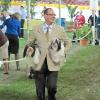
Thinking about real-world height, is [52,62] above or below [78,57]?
above

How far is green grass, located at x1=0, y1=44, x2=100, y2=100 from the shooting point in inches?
420

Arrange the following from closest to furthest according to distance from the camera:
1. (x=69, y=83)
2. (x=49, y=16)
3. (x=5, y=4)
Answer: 1. (x=49, y=16)
2. (x=69, y=83)
3. (x=5, y=4)

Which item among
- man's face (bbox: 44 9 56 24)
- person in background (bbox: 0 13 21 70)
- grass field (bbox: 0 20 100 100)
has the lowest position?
grass field (bbox: 0 20 100 100)

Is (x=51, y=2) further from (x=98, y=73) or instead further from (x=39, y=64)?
(x=39, y=64)

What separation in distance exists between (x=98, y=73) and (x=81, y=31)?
12156 mm

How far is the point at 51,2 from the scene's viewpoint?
47.0m

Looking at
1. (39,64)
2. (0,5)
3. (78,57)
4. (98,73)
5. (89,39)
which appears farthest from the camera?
(0,5)

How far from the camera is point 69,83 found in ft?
41.2

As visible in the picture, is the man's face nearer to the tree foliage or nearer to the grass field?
the grass field

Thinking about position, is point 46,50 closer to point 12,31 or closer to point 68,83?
point 68,83

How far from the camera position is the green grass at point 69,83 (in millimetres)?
10656

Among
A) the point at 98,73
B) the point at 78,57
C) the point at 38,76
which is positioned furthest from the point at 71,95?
the point at 78,57

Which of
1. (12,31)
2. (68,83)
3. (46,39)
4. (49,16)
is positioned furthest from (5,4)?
(49,16)

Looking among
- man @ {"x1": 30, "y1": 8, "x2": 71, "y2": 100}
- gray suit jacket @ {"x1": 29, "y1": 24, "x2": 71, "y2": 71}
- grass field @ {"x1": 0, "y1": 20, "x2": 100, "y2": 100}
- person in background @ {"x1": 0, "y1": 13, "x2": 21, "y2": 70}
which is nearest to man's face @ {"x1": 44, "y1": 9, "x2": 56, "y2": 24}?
man @ {"x1": 30, "y1": 8, "x2": 71, "y2": 100}
